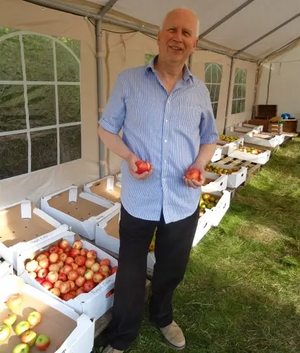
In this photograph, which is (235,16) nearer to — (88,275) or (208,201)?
(208,201)

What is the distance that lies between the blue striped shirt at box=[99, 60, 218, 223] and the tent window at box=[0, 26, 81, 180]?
4.52 ft

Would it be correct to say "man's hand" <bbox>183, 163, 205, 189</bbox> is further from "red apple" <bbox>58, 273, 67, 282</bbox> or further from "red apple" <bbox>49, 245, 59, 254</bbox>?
"red apple" <bbox>49, 245, 59, 254</bbox>

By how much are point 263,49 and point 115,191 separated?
227 inches

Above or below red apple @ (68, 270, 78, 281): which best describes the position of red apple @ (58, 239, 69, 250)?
above

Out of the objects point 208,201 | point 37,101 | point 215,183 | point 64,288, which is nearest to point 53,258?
point 64,288

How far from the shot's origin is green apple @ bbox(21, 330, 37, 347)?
5.06 feet

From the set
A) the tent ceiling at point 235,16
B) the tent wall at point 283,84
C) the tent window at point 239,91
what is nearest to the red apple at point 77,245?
the tent ceiling at point 235,16

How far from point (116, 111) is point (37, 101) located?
153 centimetres

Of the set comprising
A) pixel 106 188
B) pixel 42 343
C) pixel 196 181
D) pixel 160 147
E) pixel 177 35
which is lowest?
pixel 42 343

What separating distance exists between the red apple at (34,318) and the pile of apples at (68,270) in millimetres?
180

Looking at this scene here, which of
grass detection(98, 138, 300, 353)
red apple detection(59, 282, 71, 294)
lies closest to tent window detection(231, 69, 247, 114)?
grass detection(98, 138, 300, 353)

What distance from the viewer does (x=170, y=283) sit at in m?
1.70

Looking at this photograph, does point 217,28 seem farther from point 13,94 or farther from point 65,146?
point 13,94

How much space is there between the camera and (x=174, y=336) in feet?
5.99
